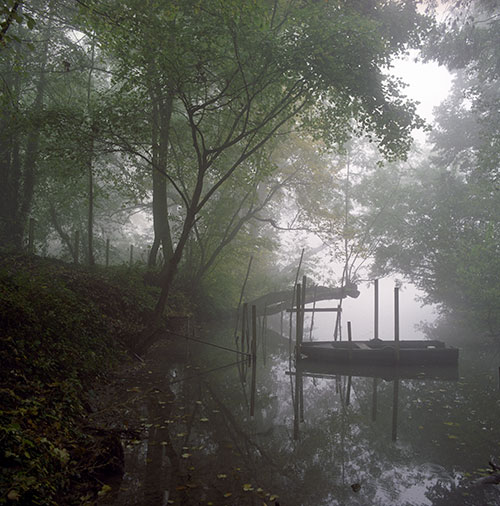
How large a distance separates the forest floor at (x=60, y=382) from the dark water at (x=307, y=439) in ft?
1.65

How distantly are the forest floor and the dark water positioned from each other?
502 millimetres

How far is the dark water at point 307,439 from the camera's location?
5.18m

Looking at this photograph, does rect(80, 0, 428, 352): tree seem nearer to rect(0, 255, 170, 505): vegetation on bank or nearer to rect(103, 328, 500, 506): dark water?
rect(0, 255, 170, 505): vegetation on bank

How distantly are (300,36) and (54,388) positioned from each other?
30.3 ft

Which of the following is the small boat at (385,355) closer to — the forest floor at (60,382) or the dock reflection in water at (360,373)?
the dock reflection in water at (360,373)

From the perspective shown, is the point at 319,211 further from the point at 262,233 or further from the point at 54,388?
the point at 54,388

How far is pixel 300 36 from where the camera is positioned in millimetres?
9680

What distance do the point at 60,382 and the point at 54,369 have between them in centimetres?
36

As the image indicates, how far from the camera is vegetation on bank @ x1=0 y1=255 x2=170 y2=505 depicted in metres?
4.04

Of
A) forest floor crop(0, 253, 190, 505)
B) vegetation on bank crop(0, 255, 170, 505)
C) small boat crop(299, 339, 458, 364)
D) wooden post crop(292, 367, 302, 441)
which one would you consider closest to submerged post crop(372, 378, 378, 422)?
small boat crop(299, 339, 458, 364)

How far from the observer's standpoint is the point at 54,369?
6.88m

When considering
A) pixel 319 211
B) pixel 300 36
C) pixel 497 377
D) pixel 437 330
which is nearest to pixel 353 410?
pixel 497 377

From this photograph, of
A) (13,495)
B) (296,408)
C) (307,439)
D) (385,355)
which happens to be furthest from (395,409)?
(13,495)

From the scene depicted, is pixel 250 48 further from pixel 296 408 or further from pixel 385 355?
pixel 385 355
